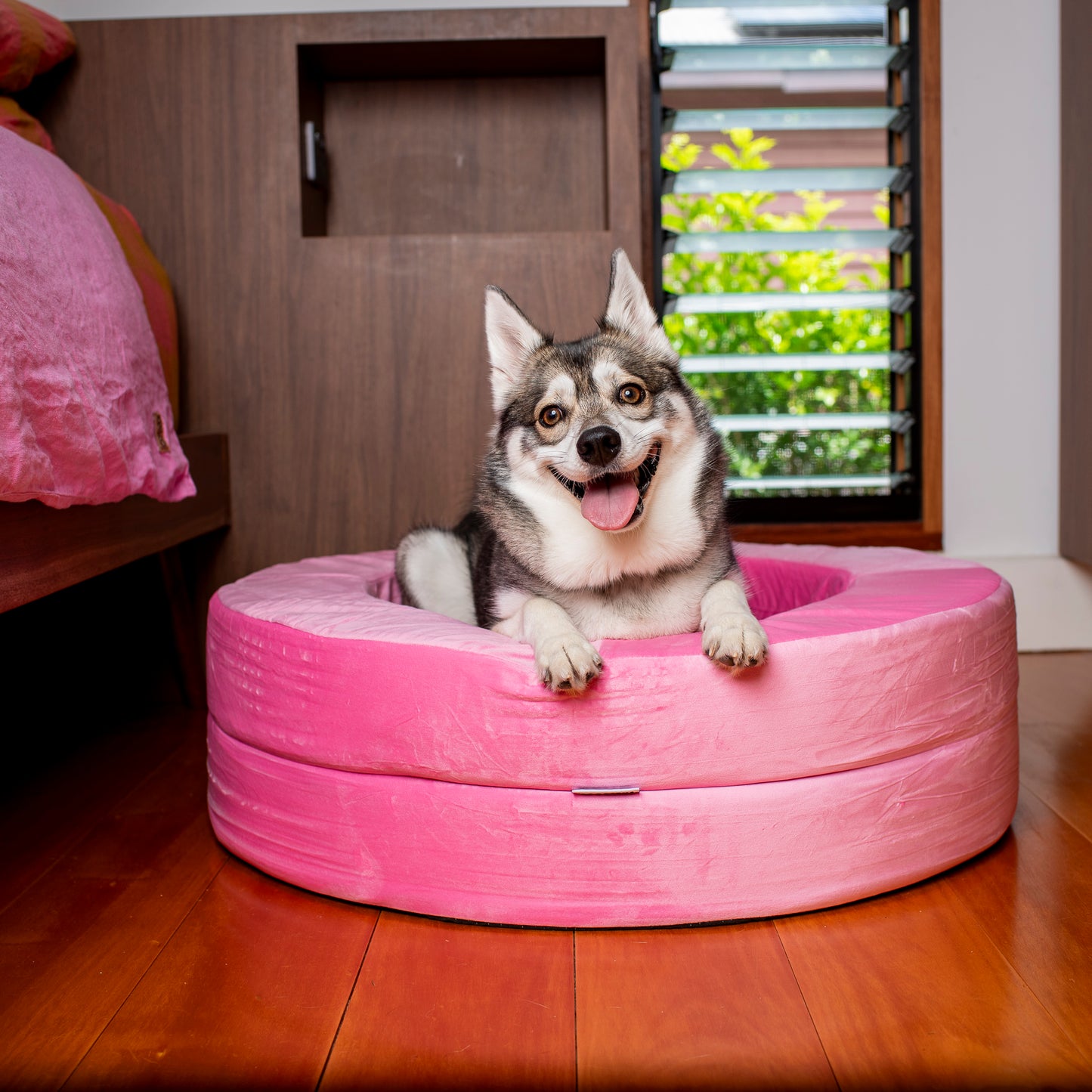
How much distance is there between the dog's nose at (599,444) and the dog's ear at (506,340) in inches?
16.3

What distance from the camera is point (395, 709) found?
5.04 ft

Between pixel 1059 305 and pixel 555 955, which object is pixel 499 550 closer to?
pixel 555 955

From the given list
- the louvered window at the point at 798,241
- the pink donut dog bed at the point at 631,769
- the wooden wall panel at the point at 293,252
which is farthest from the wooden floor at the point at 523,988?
the louvered window at the point at 798,241

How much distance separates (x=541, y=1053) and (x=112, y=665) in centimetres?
231

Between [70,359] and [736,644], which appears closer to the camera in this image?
[736,644]

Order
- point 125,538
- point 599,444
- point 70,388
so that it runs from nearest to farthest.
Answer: point 599,444 → point 70,388 → point 125,538

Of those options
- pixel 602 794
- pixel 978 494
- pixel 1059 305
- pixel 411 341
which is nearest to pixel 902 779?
pixel 602 794

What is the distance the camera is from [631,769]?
1.47m

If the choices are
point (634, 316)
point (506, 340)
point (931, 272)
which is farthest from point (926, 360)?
point (506, 340)

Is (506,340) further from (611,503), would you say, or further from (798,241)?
(798,241)

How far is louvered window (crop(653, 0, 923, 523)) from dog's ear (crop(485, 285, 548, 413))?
1.59 metres

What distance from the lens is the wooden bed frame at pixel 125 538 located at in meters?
1.63

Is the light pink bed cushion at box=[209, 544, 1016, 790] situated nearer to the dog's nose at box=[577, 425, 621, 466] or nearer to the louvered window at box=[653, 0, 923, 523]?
the dog's nose at box=[577, 425, 621, 466]

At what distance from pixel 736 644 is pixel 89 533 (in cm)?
127
